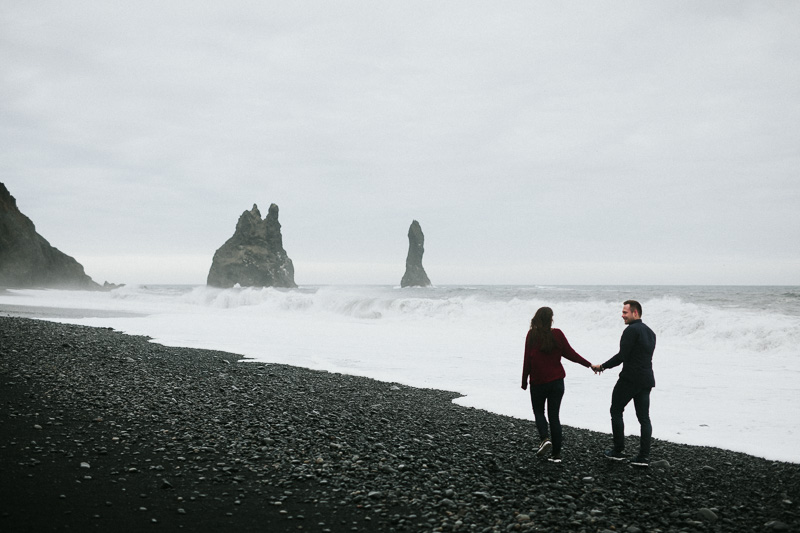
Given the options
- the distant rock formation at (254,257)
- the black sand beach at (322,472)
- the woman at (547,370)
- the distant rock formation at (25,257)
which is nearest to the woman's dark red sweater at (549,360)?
the woman at (547,370)

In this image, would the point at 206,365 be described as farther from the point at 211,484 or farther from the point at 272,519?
the point at 272,519

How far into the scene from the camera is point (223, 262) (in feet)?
397

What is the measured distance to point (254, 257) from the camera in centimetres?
11925

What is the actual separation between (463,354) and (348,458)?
13.9 metres

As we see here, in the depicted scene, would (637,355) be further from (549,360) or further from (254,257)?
(254,257)

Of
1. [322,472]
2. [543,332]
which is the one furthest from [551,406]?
[322,472]

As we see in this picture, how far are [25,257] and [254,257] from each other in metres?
43.7

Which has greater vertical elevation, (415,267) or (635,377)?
(415,267)

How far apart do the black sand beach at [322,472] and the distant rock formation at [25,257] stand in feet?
321

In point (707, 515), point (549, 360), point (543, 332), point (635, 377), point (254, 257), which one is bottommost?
point (707, 515)

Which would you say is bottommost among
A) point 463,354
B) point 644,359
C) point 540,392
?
point 463,354

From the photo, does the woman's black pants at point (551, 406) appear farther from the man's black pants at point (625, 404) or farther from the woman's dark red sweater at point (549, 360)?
the man's black pants at point (625, 404)

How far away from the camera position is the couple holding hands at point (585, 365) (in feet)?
23.4

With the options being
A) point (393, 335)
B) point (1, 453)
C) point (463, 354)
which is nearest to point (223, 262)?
point (393, 335)
